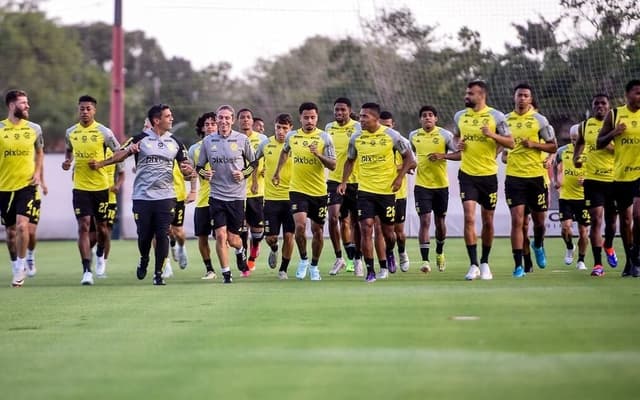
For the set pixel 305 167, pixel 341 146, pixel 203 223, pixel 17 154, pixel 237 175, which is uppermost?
pixel 341 146

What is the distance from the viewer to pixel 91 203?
18391 mm

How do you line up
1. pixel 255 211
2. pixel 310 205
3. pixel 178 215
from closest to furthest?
1. pixel 310 205
2. pixel 255 211
3. pixel 178 215

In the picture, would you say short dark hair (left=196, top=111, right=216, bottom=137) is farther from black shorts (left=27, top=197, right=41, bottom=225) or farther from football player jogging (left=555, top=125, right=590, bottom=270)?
football player jogging (left=555, top=125, right=590, bottom=270)

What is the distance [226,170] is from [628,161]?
5.22 metres

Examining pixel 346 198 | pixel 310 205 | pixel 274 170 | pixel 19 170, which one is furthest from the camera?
pixel 274 170

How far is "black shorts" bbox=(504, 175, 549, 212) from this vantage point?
16953mm

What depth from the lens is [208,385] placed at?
8.16m

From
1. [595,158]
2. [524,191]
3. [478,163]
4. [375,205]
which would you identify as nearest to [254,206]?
[375,205]

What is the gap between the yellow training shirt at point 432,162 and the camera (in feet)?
64.0

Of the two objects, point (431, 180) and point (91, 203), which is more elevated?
point (431, 180)

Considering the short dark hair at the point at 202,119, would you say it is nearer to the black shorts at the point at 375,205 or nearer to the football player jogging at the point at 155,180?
the football player jogging at the point at 155,180

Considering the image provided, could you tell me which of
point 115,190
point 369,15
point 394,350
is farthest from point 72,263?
point 394,350

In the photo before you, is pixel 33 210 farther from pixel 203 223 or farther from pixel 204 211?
pixel 204 211

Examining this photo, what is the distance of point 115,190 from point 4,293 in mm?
3230
